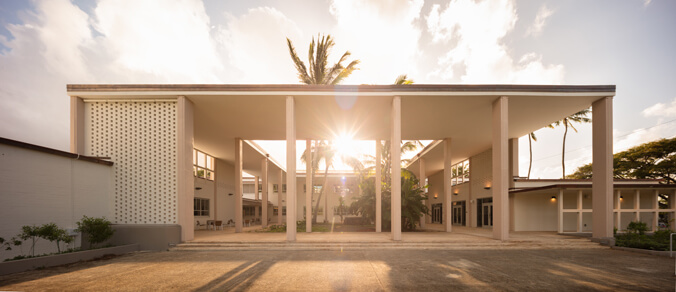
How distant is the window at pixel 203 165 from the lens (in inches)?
878

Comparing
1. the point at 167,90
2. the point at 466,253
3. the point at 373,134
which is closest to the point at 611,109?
the point at 466,253

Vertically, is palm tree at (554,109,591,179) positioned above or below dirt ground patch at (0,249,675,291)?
above

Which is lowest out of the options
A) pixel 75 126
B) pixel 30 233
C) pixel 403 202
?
pixel 403 202

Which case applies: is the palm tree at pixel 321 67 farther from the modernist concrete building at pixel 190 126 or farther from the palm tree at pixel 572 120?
the palm tree at pixel 572 120

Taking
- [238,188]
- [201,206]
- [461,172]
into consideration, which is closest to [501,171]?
[238,188]

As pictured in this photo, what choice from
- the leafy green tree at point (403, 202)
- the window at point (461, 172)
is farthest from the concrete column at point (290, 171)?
the window at point (461, 172)

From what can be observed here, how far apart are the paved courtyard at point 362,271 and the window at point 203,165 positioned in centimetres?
1231

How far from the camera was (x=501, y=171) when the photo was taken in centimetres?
1189

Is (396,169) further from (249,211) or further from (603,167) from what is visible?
(249,211)

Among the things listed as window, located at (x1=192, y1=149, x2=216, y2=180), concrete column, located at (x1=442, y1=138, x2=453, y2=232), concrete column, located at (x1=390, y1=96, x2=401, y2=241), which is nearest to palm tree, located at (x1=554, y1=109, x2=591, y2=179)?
concrete column, located at (x1=442, y1=138, x2=453, y2=232)

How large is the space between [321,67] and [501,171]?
1127cm

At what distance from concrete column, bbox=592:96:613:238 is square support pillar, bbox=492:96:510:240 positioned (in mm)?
3474

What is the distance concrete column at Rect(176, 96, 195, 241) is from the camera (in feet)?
38.1

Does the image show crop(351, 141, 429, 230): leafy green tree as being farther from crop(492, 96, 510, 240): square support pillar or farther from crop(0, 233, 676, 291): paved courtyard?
crop(0, 233, 676, 291): paved courtyard
